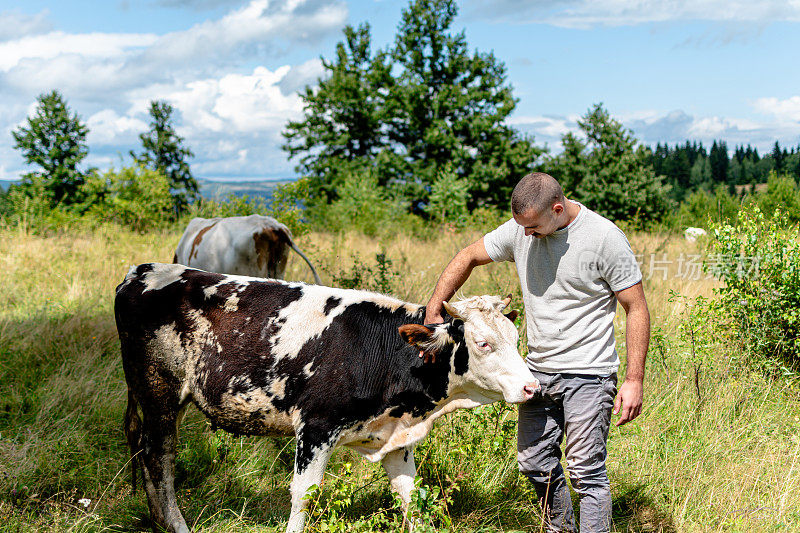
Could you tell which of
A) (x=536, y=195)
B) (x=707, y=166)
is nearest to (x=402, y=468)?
(x=536, y=195)

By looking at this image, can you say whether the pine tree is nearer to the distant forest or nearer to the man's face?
the distant forest

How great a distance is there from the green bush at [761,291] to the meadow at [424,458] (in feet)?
0.78

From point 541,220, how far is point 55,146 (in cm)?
3776

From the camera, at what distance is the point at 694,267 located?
10.1 metres

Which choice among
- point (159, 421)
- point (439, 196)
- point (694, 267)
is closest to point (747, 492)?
point (159, 421)

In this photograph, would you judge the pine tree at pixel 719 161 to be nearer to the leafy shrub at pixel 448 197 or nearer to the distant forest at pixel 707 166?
the distant forest at pixel 707 166

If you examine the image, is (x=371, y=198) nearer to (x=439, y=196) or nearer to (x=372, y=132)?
(x=439, y=196)

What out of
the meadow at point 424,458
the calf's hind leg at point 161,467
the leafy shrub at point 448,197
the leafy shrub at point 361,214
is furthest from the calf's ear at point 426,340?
the leafy shrub at point 448,197

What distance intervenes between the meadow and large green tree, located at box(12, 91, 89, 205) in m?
30.7

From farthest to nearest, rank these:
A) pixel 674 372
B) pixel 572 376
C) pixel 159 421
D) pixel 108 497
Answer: pixel 674 372
pixel 108 497
pixel 159 421
pixel 572 376

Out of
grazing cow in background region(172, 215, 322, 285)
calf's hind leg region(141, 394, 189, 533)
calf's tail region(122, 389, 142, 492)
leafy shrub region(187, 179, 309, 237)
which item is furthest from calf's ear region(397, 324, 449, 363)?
leafy shrub region(187, 179, 309, 237)

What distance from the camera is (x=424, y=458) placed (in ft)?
13.4

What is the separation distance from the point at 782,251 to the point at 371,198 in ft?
49.8

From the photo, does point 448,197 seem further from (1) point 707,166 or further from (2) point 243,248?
(1) point 707,166
